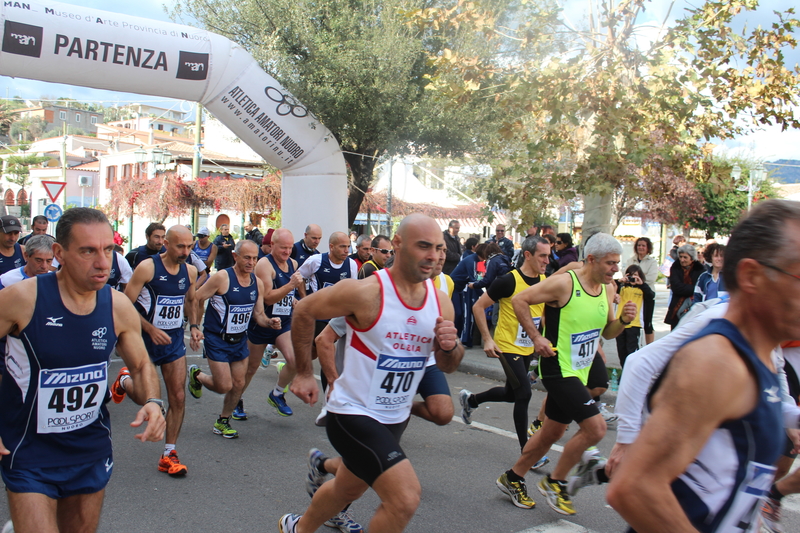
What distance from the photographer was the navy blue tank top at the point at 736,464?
159 centimetres

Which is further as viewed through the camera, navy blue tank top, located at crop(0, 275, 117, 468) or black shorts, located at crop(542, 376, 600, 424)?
black shorts, located at crop(542, 376, 600, 424)

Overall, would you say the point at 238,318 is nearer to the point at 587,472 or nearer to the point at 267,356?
the point at 267,356

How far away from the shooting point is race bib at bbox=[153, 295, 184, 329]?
5.62 metres

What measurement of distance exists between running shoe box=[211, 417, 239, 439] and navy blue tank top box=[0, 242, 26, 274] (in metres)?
2.99

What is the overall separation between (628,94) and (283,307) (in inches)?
183

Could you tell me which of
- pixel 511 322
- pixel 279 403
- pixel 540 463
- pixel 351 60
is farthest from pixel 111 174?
pixel 540 463

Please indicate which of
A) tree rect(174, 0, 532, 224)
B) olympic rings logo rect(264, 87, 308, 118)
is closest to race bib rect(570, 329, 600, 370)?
olympic rings logo rect(264, 87, 308, 118)

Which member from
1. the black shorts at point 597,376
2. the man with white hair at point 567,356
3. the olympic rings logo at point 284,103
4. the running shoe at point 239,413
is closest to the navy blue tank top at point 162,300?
the running shoe at point 239,413

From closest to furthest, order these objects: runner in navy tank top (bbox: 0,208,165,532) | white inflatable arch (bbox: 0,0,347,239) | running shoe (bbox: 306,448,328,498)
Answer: runner in navy tank top (bbox: 0,208,165,532) < running shoe (bbox: 306,448,328,498) < white inflatable arch (bbox: 0,0,347,239)

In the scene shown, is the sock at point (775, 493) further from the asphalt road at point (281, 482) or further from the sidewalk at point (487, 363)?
the sidewalk at point (487, 363)

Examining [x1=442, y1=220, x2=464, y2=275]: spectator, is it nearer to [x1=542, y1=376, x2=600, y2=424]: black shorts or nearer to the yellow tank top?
the yellow tank top

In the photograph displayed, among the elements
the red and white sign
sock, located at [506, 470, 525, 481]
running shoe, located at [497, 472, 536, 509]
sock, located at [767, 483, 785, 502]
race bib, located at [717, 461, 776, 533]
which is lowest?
running shoe, located at [497, 472, 536, 509]

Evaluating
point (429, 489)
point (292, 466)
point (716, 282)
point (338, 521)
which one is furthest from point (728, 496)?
point (716, 282)

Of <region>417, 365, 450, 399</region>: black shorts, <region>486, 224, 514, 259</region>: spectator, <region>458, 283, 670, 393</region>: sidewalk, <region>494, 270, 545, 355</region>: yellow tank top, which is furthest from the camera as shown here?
<region>486, 224, 514, 259</region>: spectator
